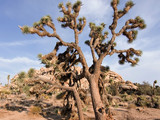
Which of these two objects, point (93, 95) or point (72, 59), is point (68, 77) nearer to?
point (72, 59)

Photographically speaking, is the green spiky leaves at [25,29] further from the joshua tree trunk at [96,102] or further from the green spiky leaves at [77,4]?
the joshua tree trunk at [96,102]

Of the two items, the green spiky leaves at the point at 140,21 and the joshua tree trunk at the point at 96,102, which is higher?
the green spiky leaves at the point at 140,21

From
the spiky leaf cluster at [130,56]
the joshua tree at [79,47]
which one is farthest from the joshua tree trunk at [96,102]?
the spiky leaf cluster at [130,56]

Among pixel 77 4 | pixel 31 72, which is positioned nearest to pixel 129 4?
pixel 77 4

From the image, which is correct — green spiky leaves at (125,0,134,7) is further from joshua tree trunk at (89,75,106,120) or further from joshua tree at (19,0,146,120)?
joshua tree trunk at (89,75,106,120)

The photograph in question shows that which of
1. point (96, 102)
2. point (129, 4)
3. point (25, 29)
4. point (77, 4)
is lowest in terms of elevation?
point (96, 102)

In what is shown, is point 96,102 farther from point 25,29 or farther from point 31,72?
point 25,29

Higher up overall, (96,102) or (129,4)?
(129,4)

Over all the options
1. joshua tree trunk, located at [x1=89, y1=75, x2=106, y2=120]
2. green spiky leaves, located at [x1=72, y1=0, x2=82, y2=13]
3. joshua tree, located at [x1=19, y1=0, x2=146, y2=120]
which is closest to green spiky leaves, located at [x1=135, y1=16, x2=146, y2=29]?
joshua tree, located at [x1=19, y1=0, x2=146, y2=120]

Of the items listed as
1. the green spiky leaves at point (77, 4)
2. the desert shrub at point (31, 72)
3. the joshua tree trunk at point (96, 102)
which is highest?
the green spiky leaves at point (77, 4)

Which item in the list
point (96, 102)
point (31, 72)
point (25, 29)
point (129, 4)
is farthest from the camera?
point (129, 4)

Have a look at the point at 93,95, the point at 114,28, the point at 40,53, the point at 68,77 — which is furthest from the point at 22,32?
the point at 114,28

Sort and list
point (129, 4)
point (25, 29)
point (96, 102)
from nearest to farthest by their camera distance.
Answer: point (25, 29) → point (96, 102) → point (129, 4)

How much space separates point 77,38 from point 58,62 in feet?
5.82
